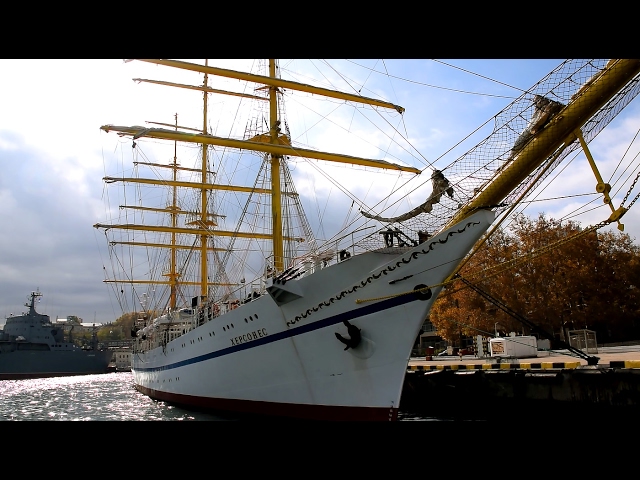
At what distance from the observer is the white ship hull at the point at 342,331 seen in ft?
32.2

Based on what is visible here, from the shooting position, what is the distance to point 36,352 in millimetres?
47812

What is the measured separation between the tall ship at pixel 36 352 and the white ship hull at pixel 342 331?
44.5 meters

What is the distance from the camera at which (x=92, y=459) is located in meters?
2.57

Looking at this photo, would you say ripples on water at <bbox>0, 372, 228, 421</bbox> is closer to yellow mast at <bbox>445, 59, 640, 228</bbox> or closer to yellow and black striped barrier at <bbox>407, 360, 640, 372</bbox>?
yellow and black striped barrier at <bbox>407, 360, 640, 372</bbox>

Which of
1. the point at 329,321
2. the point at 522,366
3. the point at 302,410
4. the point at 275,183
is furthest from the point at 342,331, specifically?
the point at 275,183

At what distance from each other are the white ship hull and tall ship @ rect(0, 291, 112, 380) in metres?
44.5

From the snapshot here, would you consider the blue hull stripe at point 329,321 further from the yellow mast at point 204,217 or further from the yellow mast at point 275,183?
the yellow mast at point 204,217

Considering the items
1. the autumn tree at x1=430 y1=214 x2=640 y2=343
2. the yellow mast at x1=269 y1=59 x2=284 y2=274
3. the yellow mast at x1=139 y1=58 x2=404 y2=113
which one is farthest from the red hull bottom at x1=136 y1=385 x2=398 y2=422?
the autumn tree at x1=430 y1=214 x2=640 y2=343

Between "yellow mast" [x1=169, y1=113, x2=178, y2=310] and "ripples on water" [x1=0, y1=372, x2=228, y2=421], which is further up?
"yellow mast" [x1=169, y1=113, x2=178, y2=310]

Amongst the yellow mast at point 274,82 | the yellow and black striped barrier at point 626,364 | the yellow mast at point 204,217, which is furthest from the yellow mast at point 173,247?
the yellow and black striped barrier at point 626,364

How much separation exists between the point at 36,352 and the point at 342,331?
159 ft

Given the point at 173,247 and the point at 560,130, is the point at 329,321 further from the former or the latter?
the point at 173,247

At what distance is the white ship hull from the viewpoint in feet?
32.2
